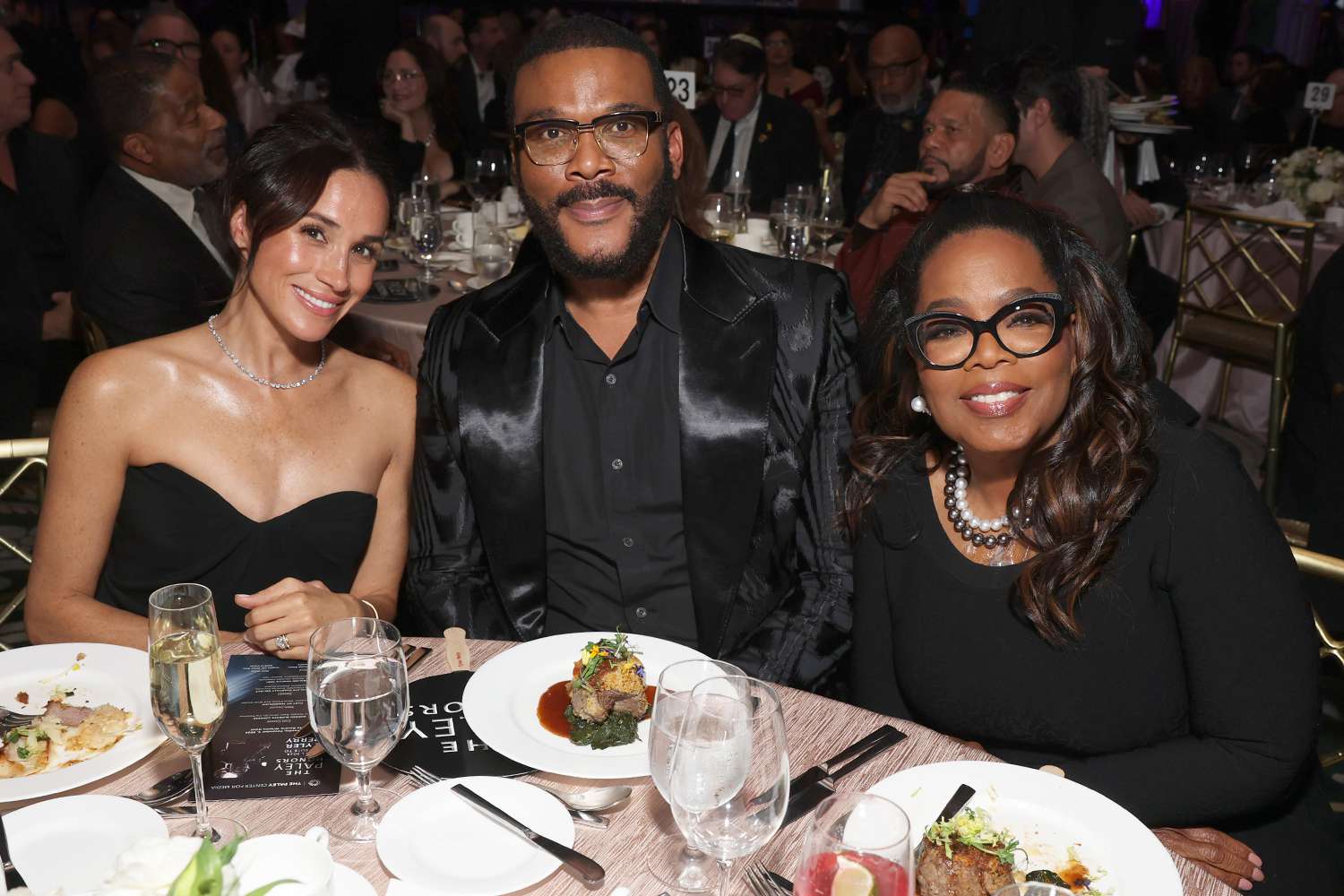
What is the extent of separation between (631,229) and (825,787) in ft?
4.03

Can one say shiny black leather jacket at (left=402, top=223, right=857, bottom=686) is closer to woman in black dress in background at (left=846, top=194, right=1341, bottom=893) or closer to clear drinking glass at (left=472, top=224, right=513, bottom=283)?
woman in black dress in background at (left=846, top=194, right=1341, bottom=893)

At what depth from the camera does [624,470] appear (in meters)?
2.31

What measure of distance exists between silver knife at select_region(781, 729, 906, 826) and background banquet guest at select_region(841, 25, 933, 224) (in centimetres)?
498

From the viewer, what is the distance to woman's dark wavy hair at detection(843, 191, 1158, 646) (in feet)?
5.84

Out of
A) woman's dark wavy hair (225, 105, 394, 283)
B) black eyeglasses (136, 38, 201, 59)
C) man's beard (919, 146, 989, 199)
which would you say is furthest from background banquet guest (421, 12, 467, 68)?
woman's dark wavy hair (225, 105, 394, 283)

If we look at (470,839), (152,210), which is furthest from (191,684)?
(152,210)

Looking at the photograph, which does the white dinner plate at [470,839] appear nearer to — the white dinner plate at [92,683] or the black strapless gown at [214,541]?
the white dinner plate at [92,683]

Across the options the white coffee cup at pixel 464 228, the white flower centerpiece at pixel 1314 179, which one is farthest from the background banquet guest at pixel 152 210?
the white flower centerpiece at pixel 1314 179

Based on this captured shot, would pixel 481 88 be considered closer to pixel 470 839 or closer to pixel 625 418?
pixel 625 418

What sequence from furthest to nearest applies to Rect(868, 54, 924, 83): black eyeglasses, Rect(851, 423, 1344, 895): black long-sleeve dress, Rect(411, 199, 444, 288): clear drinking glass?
Rect(868, 54, 924, 83): black eyeglasses → Rect(411, 199, 444, 288): clear drinking glass → Rect(851, 423, 1344, 895): black long-sleeve dress

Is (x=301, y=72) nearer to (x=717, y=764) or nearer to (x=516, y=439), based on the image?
(x=516, y=439)

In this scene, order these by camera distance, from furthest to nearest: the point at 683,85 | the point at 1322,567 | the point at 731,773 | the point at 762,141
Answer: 1. the point at 762,141
2. the point at 683,85
3. the point at 1322,567
4. the point at 731,773

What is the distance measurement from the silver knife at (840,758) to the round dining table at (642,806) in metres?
0.02

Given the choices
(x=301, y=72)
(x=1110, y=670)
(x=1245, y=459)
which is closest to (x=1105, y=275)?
(x=1110, y=670)
